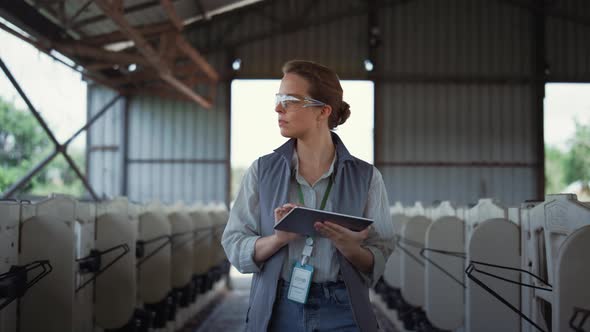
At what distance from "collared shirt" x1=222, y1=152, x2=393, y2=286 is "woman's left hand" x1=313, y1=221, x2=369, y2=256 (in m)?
0.09

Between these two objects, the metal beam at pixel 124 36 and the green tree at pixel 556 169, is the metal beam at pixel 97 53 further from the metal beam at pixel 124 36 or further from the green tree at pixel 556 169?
the green tree at pixel 556 169

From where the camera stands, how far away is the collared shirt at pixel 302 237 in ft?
4.85

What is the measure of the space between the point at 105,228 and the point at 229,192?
7157mm

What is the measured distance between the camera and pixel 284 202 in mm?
1499

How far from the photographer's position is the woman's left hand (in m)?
1.37

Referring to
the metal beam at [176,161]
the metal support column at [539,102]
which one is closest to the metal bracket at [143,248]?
the metal beam at [176,161]

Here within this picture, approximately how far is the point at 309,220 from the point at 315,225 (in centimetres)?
2

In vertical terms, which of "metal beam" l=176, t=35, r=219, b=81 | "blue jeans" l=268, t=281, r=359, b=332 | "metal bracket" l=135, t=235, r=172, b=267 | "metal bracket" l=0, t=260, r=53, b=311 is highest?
"metal beam" l=176, t=35, r=219, b=81

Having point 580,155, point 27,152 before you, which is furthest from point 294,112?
point 580,155

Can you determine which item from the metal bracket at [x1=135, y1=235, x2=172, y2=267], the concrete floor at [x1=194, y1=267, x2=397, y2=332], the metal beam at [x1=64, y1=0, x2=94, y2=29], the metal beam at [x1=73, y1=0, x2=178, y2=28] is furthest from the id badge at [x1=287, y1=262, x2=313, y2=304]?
the metal beam at [x1=73, y1=0, x2=178, y2=28]

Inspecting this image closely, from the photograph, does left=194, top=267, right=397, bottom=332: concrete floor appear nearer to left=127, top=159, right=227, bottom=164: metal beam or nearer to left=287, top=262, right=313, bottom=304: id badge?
→ left=127, top=159, right=227, bottom=164: metal beam

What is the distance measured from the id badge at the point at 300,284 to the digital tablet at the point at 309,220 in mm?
104

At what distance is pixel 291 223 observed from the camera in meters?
1.36

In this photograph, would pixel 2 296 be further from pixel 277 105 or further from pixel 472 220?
pixel 472 220
